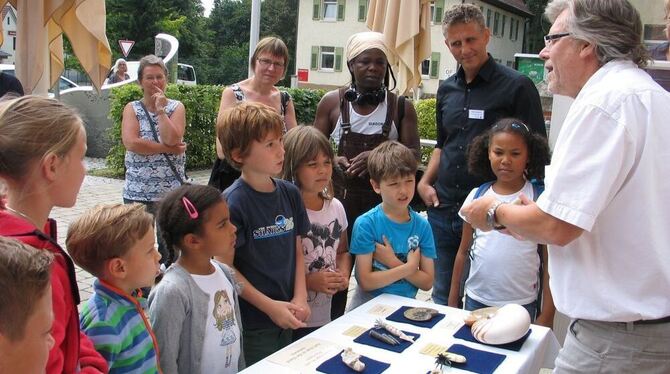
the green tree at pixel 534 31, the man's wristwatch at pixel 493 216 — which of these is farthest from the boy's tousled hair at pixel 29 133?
the green tree at pixel 534 31

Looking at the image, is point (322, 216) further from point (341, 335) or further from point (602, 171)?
point (602, 171)

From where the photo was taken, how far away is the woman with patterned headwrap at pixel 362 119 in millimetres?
3615

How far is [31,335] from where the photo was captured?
1.21 m

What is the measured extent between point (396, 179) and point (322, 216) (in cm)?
42

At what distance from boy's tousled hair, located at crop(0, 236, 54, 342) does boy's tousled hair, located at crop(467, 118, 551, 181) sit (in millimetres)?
2478

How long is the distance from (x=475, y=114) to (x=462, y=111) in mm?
95

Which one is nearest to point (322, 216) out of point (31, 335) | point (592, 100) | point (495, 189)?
point (495, 189)

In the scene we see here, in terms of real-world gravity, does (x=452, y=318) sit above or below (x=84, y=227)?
below

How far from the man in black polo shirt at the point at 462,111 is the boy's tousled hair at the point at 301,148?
87 cm

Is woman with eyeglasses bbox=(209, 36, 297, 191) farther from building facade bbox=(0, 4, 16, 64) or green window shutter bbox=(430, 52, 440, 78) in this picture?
green window shutter bbox=(430, 52, 440, 78)

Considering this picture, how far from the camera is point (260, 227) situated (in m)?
2.61

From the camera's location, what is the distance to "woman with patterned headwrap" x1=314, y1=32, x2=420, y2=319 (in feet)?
11.9

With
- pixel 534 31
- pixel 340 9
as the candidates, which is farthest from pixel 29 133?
pixel 534 31

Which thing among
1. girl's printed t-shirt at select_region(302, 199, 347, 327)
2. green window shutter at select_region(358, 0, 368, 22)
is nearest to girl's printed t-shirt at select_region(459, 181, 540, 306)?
girl's printed t-shirt at select_region(302, 199, 347, 327)
